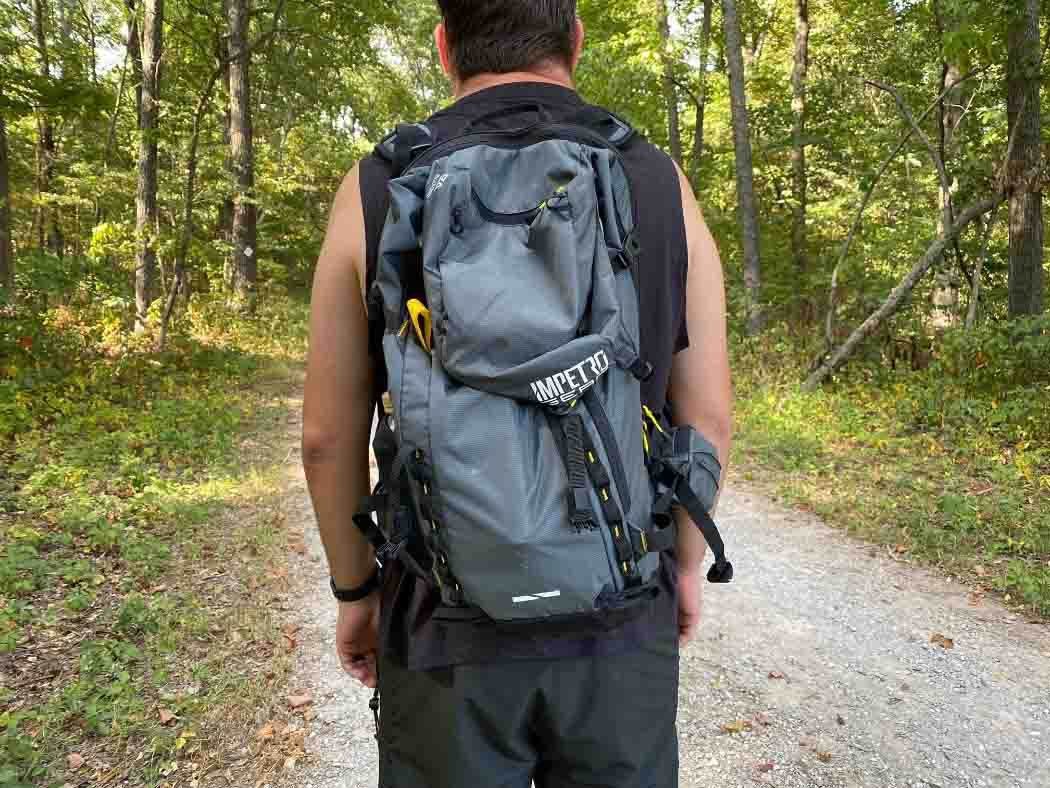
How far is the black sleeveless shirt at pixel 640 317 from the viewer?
123cm

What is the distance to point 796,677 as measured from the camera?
146 inches

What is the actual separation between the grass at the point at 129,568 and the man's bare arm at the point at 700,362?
96.6 inches

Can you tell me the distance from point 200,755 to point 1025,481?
19.4 ft

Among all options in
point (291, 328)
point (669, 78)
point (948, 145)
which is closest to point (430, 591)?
point (948, 145)

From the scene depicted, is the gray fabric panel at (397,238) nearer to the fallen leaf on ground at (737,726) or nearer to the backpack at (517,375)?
the backpack at (517,375)

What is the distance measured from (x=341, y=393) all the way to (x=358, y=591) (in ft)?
1.41

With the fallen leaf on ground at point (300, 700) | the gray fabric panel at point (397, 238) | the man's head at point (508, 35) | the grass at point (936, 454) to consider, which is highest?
the man's head at point (508, 35)

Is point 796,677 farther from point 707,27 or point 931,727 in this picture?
point 707,27

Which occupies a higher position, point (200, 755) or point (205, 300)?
point (205, 300)

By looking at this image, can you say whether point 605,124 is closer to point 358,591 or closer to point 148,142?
point 358,591

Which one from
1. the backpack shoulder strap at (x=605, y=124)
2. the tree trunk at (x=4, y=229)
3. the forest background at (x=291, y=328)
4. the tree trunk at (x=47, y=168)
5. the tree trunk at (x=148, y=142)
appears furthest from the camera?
the tree trunk at (x=47, y=168)

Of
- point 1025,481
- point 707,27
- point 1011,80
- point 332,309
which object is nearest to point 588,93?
point 707,27

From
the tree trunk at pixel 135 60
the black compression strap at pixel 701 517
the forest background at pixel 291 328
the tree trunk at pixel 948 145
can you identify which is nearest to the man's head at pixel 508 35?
the black compression strap at pixel 701 517

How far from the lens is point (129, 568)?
457cm
